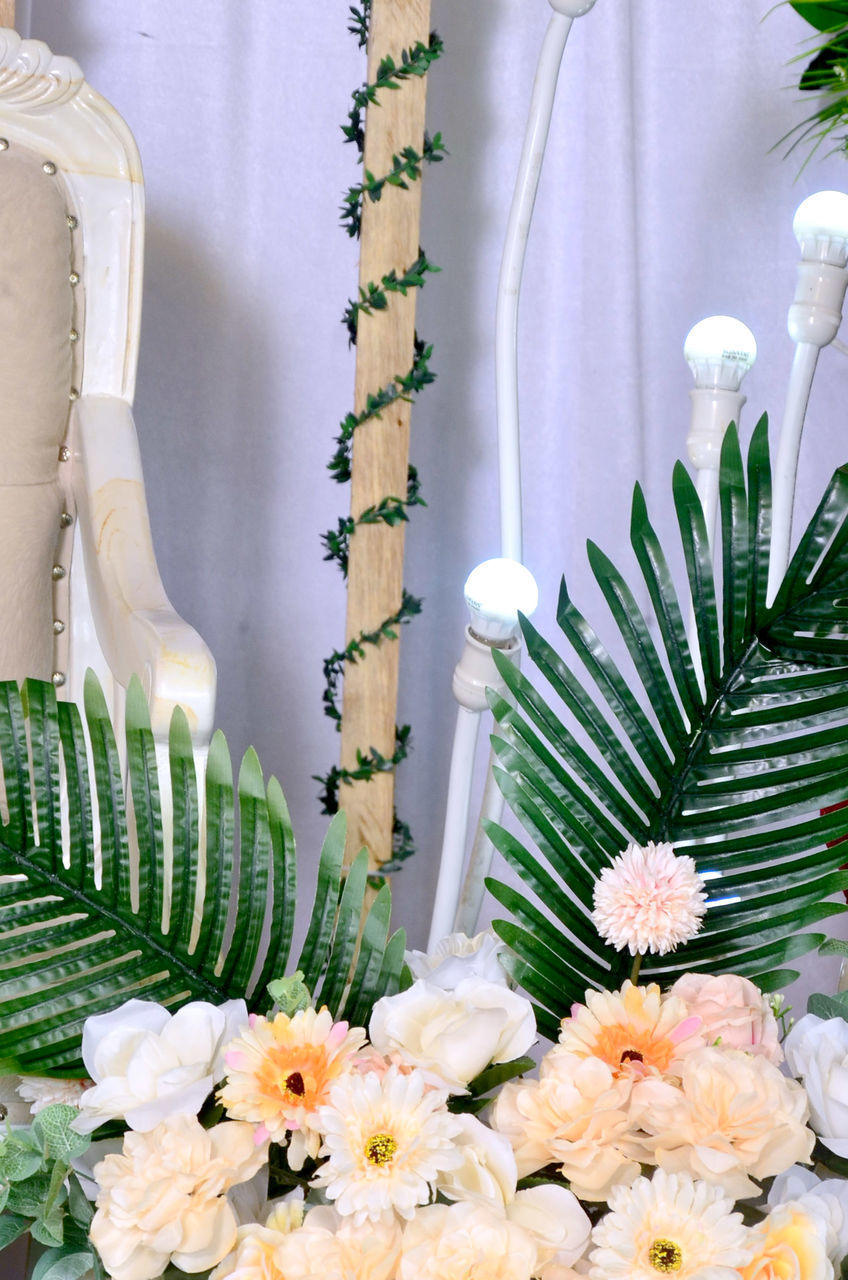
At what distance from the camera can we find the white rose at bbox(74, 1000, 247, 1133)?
344 mm

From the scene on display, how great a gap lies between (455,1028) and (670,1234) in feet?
0.26

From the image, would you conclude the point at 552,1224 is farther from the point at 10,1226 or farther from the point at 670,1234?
the point at 10,1226

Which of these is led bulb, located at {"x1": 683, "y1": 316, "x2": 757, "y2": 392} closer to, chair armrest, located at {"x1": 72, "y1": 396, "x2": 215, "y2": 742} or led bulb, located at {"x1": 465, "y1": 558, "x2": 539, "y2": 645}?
led bulb, located at {"x1": 465, "y1": 558, "x2": 539, "y2": 645}

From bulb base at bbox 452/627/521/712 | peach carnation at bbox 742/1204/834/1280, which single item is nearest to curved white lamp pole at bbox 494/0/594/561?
bulb base at bbox 452/627/521/712

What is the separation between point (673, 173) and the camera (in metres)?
1.37

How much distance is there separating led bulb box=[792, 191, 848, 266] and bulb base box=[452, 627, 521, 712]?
1.21 feet

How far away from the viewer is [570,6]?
0.83m

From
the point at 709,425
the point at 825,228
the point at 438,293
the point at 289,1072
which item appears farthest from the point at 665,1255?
the point at 438,293

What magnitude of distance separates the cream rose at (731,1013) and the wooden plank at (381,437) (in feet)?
2.70

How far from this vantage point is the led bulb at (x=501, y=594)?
726 mm

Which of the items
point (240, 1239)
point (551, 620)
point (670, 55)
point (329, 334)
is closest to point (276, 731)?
point (551, 620)

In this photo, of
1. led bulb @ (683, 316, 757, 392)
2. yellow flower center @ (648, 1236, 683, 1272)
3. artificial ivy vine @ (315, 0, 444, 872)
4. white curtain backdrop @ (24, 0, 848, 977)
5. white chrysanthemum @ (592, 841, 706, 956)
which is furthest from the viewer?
white curtain backdrop @ (24, 0, 848, 977)

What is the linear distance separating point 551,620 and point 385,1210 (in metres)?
1.15

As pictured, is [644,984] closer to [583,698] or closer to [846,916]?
[583,698]
